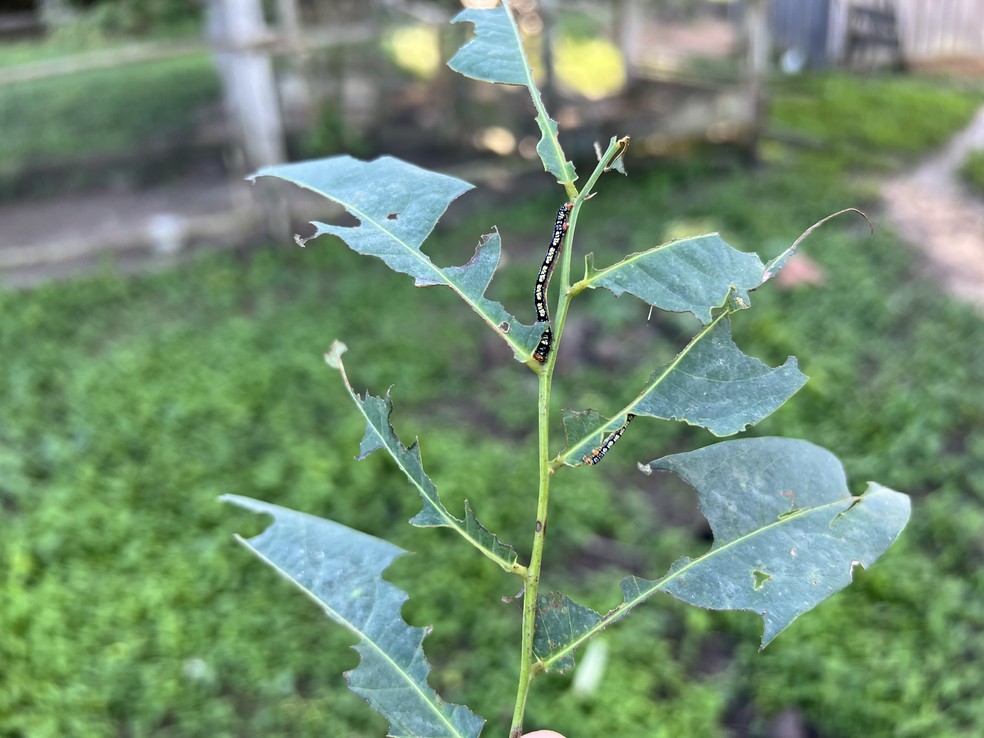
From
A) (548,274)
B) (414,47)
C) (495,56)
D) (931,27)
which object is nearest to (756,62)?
(414,47)

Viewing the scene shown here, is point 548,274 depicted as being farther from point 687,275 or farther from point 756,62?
point 756,62

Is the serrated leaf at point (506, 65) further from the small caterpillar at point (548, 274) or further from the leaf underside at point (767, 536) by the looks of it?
A: the leaf underside at point (767, 536)

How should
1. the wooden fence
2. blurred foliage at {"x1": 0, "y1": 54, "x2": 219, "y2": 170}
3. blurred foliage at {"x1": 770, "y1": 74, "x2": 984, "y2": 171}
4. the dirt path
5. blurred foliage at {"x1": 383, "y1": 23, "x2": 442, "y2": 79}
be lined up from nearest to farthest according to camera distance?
the dirt path, blurred foliage at {"x1": 0, "y1": 54, "x2": 219, "y2": 170}, blurred foliage at {"x1": 383, "y1": 23, "x2": 442, "y2": 79}, blurred foliage at {"x1": 770, "y1": 74, "x2": 984, "y2": 171}, the wooden fence

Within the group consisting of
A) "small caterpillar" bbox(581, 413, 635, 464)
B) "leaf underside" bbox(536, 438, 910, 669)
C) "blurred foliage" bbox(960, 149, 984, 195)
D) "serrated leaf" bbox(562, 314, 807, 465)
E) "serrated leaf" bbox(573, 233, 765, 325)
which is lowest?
"blurred foliage" bbox(960, 149, 984, 195)

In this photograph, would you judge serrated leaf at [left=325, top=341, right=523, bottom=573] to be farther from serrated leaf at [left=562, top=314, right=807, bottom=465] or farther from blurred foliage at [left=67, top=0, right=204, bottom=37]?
blurred foliage at [left=67, top=0, right=204, bottom=37]

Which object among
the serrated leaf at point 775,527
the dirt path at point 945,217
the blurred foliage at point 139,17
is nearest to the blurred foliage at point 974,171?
the dirt path at point 945,217

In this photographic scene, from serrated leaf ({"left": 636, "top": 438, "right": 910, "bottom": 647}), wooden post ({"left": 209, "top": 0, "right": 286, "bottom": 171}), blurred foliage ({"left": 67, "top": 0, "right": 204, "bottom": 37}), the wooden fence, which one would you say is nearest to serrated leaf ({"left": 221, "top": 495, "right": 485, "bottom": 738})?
serrated leaf ({"left": 636, "top": 438, "right": 910, "bottom": 647})
